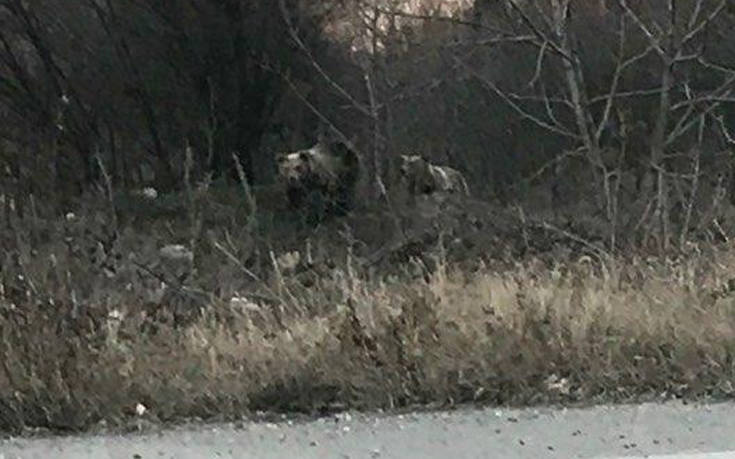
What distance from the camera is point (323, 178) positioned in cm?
1417

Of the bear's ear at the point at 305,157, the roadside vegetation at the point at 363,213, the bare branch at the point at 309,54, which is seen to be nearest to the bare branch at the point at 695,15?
the roadside vegetation at the point at 363,213

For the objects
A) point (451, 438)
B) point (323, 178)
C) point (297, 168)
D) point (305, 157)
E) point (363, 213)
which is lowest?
point (363, 213)

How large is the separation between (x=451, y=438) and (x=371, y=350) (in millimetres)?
827

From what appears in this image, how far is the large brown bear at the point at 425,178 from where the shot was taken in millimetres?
13438

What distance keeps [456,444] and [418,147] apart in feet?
38.1

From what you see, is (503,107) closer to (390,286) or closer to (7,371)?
(390,286)

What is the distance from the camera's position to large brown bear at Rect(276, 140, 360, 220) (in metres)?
14.0

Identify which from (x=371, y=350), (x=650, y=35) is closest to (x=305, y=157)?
(x=650, y=35)

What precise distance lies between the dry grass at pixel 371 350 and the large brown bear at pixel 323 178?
770 centimetres

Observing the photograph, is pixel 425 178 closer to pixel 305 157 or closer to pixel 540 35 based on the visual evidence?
pixel 305 157

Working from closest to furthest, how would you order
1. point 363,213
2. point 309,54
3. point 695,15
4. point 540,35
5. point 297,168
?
point 540,35 < point 695,15 < point 363,213 < point 297,168 < point 309,54

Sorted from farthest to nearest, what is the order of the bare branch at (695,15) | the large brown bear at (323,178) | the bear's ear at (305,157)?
the bear's ear at (305,157) → the large brown bear at (323,178) → the bare branch at (695,15)

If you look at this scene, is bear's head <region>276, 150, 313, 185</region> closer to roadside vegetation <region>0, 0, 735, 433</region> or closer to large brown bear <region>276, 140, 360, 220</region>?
large brown bear <region>276, 140, 360, 220</region>

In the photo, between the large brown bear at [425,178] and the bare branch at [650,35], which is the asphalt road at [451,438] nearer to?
the bare branch at [650,35]
